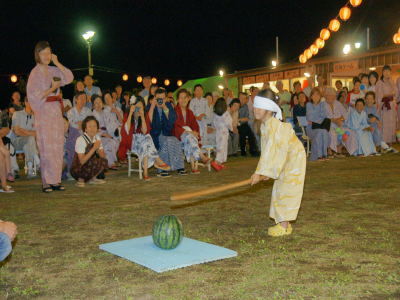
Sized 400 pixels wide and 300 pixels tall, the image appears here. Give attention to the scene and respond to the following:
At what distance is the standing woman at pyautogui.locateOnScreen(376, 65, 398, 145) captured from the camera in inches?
542

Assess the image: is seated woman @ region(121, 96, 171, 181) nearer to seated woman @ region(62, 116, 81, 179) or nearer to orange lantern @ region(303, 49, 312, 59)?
seated woman @ region(62, 116, 81, 179)

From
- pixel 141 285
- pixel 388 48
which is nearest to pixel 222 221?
pixel 141 285

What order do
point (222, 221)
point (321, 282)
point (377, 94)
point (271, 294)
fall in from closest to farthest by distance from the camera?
point (271, 294) → point (321, 282) → point (222, 221) → point (377, 94)

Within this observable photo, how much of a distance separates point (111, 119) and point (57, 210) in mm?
5626

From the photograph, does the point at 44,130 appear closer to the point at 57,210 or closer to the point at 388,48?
the point at 57,210

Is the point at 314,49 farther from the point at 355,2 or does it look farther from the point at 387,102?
the point at 387,102

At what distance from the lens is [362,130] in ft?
41.8

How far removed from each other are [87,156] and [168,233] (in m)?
4.82

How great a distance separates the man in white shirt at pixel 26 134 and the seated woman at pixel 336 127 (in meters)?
6.87

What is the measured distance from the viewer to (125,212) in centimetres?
594

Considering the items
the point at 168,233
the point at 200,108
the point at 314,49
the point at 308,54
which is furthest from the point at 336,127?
the point at 168,233

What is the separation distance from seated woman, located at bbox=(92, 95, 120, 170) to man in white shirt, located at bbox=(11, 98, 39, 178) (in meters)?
1.32

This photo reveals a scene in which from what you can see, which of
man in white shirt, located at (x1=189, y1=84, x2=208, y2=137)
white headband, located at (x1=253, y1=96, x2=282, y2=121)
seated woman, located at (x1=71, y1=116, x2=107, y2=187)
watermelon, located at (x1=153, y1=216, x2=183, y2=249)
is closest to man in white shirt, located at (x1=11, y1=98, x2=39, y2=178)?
seated woman, located at (x1=71, y1=116, x2=107, y2=187)

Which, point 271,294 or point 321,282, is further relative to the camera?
point 321,282
